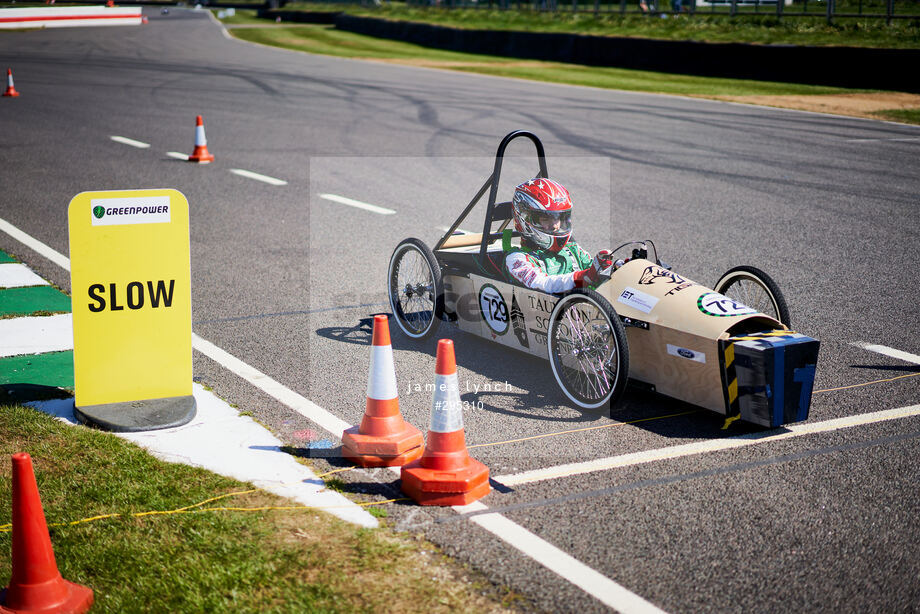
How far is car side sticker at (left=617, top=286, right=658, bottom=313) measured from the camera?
18.7 feet

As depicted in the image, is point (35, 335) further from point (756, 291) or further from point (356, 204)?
point (356, 204)

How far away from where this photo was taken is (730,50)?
26.3 meters

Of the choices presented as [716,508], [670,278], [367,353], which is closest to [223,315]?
[367,353]

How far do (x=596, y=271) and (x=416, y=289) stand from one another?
181 centimetres

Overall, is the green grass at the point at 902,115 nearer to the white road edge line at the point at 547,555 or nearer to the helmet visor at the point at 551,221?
the helmet visor at the point at 551,221

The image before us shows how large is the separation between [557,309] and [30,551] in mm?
3312

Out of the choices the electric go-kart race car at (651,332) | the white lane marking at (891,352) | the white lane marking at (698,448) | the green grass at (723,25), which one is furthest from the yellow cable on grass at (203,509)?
the green grass at (723,25)

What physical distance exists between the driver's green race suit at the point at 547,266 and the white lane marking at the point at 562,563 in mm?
1913

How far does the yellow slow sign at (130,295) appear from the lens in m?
5.33

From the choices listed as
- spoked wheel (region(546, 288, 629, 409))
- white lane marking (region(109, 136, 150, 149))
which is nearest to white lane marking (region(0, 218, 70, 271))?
spoked wheel (region(546, 288, 629, 409))

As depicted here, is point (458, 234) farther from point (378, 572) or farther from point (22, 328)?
point (378, 572)

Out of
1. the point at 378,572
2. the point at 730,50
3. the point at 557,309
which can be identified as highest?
the point at 730,50

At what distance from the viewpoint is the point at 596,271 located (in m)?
5.89

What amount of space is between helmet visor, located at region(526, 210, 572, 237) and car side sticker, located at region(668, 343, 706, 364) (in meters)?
1.31
